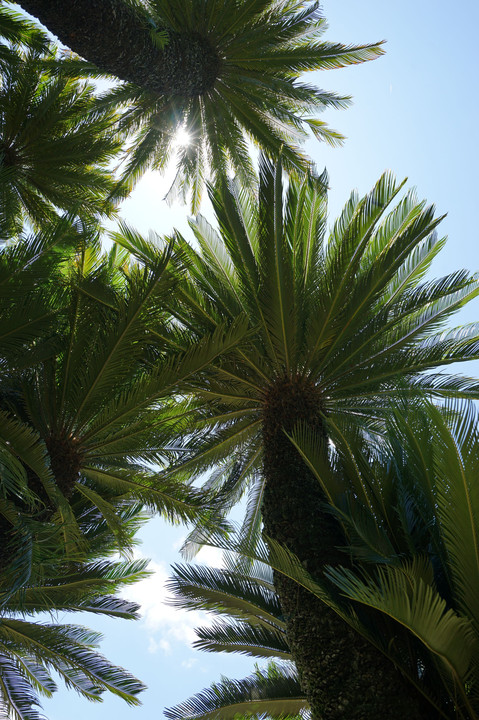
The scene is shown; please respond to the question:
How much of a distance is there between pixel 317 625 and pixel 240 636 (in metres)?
1.86

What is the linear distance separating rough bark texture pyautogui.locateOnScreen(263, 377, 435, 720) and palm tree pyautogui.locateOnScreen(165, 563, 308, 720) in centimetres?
93

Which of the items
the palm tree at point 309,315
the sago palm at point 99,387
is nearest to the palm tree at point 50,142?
the sago palm at point 99,387

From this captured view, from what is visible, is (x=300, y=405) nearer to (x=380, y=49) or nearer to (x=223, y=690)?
(x=223, y=690)

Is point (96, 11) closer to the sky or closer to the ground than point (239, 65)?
closer to the ground

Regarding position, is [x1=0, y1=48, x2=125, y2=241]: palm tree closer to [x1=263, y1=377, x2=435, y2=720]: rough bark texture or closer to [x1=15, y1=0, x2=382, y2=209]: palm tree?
[x1=15, y1=0, x2=382, y2=209]: palm tree

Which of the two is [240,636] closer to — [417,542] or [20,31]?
[417,542]

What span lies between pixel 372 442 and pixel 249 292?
2.49 meters

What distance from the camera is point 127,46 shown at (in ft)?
22.5

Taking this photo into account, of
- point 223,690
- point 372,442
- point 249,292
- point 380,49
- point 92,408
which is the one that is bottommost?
point 223,690

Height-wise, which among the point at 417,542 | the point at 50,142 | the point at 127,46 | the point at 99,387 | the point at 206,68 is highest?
the point at 206,68

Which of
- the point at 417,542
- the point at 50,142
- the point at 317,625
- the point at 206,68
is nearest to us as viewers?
the point at 317,625

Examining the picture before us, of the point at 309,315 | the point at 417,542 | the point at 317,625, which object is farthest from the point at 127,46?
the point at 317,625

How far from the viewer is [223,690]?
615 cm

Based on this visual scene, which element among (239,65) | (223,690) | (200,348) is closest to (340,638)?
(223,690)
